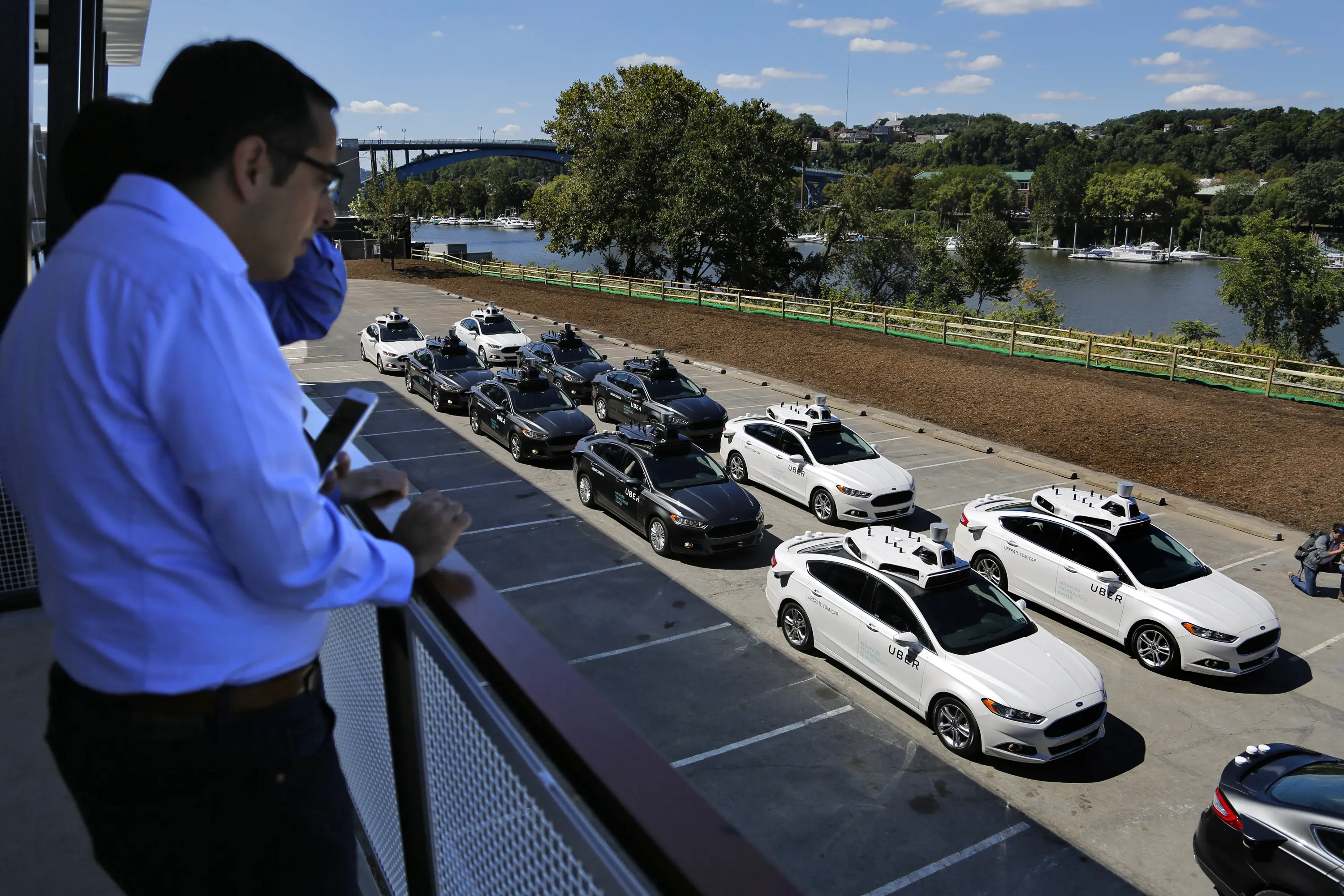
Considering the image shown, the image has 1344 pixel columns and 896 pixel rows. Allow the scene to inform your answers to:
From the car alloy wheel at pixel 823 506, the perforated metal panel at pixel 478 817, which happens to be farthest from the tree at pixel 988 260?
the perforated metal panel at pixel 478 817

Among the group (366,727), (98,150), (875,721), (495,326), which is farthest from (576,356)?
(98,150)

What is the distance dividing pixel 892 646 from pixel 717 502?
4.91 m

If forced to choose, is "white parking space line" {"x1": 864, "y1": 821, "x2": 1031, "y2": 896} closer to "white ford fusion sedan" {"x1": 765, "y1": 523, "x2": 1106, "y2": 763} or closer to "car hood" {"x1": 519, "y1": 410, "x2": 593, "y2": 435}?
"white ford fusion sedan" {"x1": 765, "y1": 523, "x2": 1106, "y2": 763}

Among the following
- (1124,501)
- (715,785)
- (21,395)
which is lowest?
(715,785)

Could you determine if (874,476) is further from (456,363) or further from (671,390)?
(456,363)

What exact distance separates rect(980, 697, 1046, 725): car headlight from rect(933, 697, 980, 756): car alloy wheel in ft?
0.89

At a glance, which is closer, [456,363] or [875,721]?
[875,721]

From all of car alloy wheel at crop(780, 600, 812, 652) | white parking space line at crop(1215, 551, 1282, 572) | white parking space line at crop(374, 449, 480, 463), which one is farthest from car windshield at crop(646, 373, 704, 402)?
white parking space line at crop(1215, 551, 1282, 572)

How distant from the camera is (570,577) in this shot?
13.9 metres

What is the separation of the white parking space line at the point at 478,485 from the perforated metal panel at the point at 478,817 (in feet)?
53.2

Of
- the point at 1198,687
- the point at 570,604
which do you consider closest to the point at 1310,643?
the point at 1198,687

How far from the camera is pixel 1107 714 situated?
34.5 ft

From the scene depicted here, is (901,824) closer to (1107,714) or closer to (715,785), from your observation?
(715,785)

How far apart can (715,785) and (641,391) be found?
14292mm
